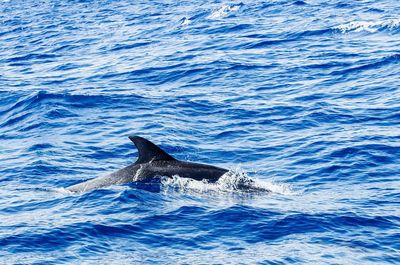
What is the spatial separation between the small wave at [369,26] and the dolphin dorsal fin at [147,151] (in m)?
24.5

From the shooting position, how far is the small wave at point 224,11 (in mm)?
54400

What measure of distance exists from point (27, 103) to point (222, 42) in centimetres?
1417

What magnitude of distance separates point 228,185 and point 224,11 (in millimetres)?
35888

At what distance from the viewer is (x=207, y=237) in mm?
17734

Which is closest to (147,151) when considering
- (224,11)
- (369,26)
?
(369,26)

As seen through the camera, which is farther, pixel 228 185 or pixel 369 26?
pixel 369 26

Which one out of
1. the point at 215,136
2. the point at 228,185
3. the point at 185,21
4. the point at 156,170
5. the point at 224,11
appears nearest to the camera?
the point at 228,185

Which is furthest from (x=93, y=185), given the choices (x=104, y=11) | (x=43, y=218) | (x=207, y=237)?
(x=104, y=11)

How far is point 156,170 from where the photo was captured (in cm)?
2131

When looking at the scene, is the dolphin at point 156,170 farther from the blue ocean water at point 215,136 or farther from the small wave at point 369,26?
the small wave at point 369,26

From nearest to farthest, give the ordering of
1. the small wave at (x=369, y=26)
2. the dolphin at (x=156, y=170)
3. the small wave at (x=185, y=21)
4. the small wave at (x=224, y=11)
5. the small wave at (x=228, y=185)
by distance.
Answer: the small wave at (x=228, y=185)
the dolphin at (x=156, y=170)
the small wave at (x=369, y=26)
the small wave at (x=185, y=21)
the small wave at (x=224, y=11)

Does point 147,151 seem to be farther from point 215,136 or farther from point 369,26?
point 369,26

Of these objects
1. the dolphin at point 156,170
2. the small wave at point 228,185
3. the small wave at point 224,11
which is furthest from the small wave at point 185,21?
the small wave at point 228,185

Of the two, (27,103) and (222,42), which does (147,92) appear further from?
(222,42)
